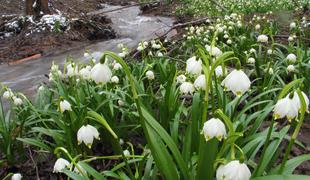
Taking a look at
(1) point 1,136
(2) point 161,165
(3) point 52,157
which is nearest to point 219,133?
(2) point 161,165

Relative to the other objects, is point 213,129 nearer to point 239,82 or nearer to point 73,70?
point 239,82

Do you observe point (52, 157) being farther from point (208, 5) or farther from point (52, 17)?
point (208, 5)

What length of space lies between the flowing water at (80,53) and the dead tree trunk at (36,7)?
1.81 m

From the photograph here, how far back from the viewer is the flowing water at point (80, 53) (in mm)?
6949

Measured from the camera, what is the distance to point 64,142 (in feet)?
10.3

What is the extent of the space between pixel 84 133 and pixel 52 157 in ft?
4.89

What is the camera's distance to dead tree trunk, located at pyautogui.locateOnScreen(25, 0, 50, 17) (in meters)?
11.5

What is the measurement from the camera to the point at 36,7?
11531 millimetres

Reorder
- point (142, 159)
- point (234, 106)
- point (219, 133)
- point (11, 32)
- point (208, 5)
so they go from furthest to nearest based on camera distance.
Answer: point (208, 5) → point (11, 32) → point (234, 106) → point (142, 159) → point (219, 133)

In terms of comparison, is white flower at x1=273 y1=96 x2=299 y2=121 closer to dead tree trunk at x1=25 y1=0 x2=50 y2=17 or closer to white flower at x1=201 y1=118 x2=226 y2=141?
white flower at x1=201 y1=118 x2=226 y2=141

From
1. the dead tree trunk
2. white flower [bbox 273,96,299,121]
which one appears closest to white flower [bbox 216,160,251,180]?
white flower [bbox 273,96,299,121]

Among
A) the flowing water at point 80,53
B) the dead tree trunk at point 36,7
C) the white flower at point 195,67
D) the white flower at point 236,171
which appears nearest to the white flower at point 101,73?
the white flower at point 195,67

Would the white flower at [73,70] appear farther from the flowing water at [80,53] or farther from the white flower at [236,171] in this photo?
the flowing water at [80,53]

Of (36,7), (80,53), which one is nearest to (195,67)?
(80,53)
